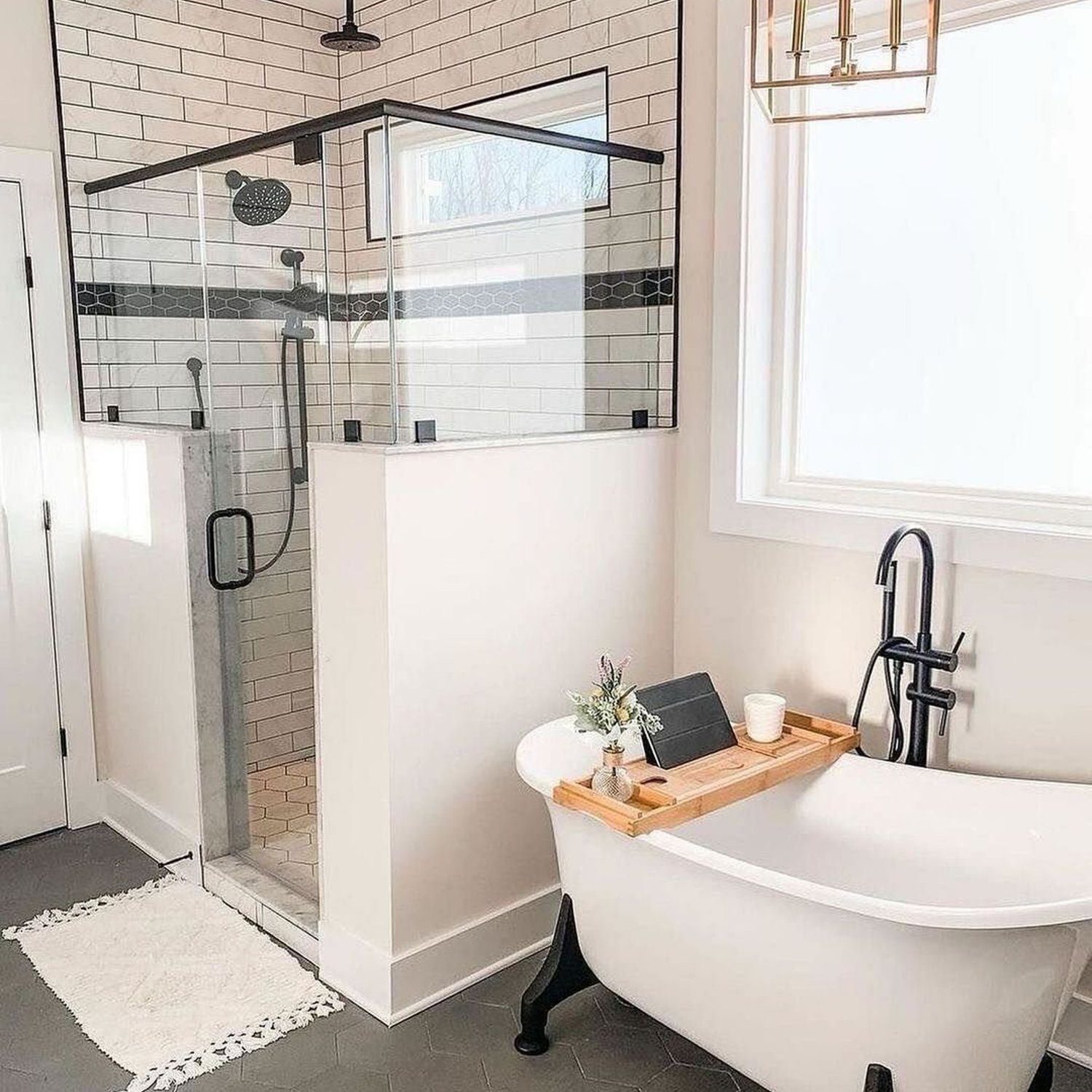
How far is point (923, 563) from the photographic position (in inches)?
101

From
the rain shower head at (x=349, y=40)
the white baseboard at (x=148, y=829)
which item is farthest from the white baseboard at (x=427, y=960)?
the rain shower head at (x=349, y=40)

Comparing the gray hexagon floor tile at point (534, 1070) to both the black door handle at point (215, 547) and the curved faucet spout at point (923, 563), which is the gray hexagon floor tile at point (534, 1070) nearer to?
the curved faucet spout at point (923, 563)

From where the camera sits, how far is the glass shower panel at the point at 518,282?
2473 millimetres

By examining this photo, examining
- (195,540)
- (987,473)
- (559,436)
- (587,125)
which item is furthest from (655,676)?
(587,125)

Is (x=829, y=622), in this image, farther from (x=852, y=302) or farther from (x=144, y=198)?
(x=144, y=198)

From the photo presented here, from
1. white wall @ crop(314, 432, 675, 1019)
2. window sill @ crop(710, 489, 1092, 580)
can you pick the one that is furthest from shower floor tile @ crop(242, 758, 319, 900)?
window sill @ crop(710, 489, 1092, 580)

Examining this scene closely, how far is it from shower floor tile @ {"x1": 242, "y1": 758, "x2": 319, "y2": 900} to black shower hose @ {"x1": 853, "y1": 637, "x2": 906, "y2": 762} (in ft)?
5.18

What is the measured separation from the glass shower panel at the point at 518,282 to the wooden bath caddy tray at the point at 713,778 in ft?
2.92

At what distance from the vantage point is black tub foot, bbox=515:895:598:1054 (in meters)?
2.50

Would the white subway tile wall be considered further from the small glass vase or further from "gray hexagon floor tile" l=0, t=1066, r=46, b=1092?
"gray hexagon floor tile" l=0, t=1066, r=46, b=1092

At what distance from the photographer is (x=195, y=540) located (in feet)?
10.6

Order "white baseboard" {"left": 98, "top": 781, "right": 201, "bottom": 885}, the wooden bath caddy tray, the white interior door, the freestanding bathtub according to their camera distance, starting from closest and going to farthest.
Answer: the freestanding bathtub → the wooden bath caddy tray → "white baseboard" {"left": 98, "top": 781, "right": 201, "bottom": 885} → the white interior door

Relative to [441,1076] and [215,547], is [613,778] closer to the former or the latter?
[441,1076]

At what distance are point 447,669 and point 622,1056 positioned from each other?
0.96 m
